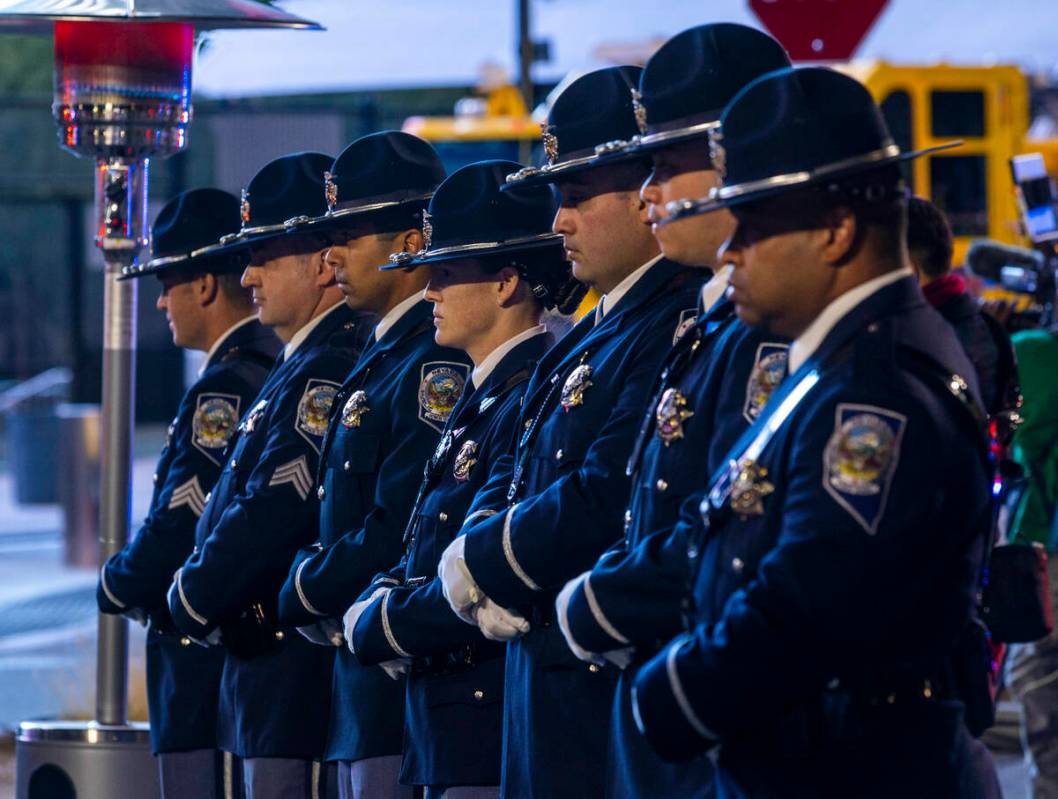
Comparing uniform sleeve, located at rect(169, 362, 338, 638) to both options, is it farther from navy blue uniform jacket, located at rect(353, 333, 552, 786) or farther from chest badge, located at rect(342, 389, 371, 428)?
navy blue uniform jacket, located at rect(353, 333, 552, 786)

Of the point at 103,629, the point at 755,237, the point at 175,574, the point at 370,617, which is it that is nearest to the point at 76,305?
the point at 103,629

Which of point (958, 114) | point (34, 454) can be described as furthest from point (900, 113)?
point (34, 454)

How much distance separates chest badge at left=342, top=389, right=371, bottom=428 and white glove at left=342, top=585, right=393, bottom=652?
19.6 inches

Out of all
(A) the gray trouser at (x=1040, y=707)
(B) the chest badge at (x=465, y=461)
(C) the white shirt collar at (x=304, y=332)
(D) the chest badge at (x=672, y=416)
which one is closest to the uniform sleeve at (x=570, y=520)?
(D) the chest badge at (x=672, y=416)

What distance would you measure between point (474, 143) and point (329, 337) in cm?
986

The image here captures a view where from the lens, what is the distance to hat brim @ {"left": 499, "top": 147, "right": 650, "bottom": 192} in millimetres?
3744

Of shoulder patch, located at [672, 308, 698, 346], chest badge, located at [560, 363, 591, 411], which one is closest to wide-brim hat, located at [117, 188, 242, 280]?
chest badge, located at [560, 363, 591, 411]

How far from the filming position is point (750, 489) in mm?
2846

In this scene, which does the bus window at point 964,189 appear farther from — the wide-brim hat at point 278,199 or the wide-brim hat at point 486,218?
the wide-brim hat at point 486,218

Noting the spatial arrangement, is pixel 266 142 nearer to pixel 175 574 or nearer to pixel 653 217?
pixel 175 574

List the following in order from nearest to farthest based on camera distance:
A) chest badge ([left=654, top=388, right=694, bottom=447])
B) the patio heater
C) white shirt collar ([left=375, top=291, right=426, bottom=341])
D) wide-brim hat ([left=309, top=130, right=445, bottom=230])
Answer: chest badge ([left=654, top=388, right=694, bottom=447]) → white shirt collar ([left=375, top=291, right=426, bottom=341]) → wide-brim hat ([left=309, top=130, right=445, bottom=230]) → the patio heater

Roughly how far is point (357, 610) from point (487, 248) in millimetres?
838

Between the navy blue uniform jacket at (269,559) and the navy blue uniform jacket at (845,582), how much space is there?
7.22 feet

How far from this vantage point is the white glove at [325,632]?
4754mm
